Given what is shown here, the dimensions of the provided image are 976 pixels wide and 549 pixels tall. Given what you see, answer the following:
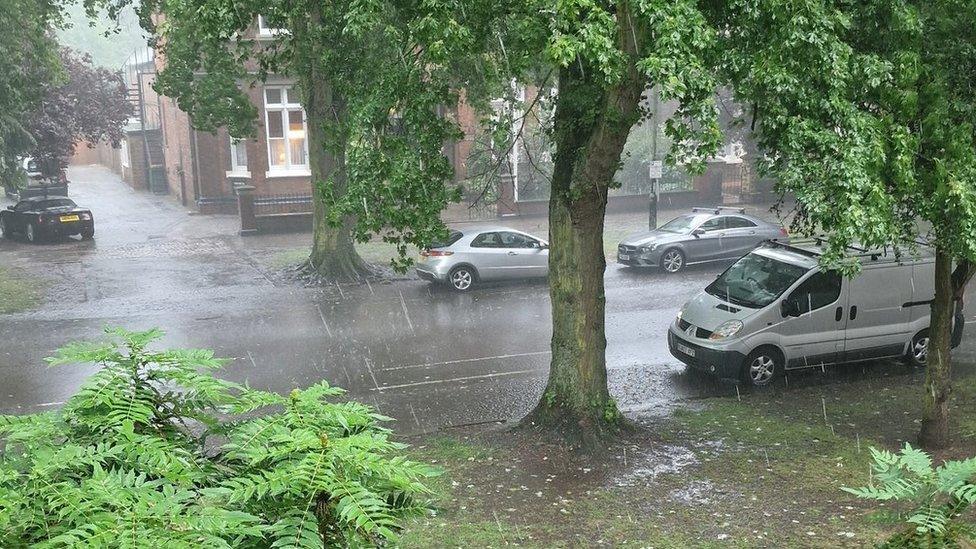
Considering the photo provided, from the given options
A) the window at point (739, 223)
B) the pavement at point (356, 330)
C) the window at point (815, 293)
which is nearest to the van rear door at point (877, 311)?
the window at point (815, 293)

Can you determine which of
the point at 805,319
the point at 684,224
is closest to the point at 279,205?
the point at 684,224

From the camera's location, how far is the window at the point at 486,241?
21094 millimetres

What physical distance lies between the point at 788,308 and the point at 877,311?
1.47 m

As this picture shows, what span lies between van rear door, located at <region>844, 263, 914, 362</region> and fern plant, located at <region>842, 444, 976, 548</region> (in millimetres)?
10232

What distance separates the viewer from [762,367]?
530 inches

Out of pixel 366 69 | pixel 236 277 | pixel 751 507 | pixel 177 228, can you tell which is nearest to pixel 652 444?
pixel 751 507

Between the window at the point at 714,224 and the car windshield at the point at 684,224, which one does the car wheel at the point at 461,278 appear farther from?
Answer: the window at the point at 714,224

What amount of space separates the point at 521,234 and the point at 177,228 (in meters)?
14.9

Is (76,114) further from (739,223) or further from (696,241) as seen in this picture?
(739,223)

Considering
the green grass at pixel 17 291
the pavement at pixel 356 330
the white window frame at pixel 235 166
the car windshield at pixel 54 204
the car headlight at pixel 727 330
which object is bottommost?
the pavement at pixel 356 330

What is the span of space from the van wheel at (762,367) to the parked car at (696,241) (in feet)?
30.4

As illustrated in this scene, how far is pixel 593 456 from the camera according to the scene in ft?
34.1

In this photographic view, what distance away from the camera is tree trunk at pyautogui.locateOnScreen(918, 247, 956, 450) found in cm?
1008

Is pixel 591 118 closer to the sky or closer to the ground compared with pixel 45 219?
closer to the sky
